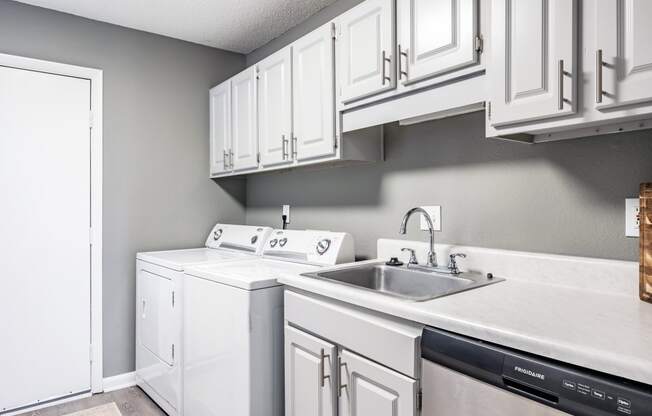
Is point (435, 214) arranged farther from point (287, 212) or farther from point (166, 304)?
point (166, 304)

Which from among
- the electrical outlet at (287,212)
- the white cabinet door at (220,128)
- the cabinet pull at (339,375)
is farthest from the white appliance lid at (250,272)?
the white cabinet door at (220,128)

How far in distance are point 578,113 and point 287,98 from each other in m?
1.56

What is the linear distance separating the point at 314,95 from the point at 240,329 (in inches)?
48.1

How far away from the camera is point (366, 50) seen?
1784 mm

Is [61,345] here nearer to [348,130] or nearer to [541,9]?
[348,130]

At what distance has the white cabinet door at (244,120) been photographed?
2.62m

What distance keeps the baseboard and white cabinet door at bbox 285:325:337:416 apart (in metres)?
1.67

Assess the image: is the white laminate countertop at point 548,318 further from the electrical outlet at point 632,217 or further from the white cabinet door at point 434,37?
the white cabinet door at point 434,37

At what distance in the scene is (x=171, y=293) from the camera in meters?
2.30

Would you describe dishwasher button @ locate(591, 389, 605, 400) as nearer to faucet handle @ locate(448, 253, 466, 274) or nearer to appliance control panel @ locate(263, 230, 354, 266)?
faucet handle @ locate(448, 253, 466, 274)

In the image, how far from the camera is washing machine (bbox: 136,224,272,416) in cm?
225

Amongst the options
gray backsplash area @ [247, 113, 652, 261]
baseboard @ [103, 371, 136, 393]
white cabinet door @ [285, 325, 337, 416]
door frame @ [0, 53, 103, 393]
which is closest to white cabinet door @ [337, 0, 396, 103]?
gray backsplash area @ [247, 113, 652, 261]

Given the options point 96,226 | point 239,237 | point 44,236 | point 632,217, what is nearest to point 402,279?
point 632,217

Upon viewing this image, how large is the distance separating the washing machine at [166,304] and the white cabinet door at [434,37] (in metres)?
1.44
